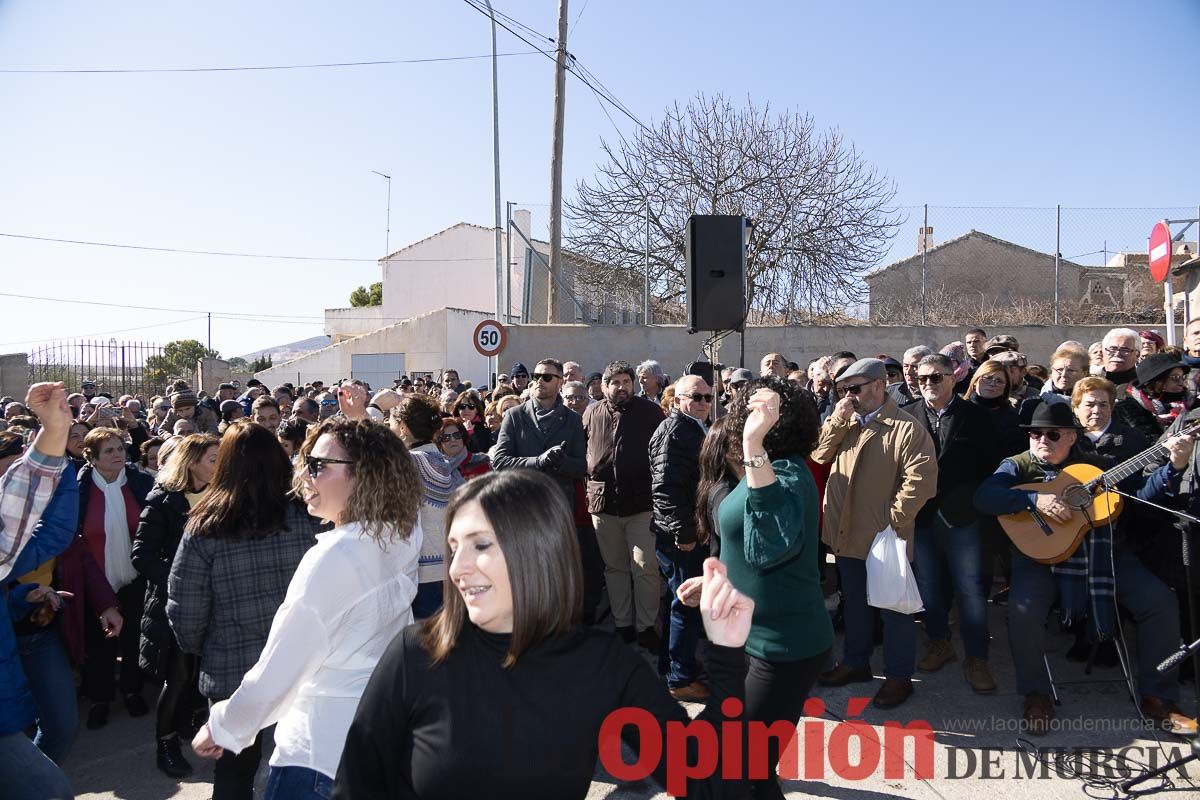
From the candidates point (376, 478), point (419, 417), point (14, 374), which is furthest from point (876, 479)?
point (14, 374)

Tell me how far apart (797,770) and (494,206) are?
16.1 metres

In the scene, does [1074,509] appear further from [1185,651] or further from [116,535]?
[116,535]

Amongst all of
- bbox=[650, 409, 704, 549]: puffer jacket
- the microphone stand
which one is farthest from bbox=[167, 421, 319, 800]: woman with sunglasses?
Answer: the microphone stand

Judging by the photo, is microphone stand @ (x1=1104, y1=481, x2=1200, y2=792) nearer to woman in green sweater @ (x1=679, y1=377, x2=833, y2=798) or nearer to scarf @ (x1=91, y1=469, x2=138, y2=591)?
woman in green sweater @ (x1=679, y1=377, x2=833, y2=798)

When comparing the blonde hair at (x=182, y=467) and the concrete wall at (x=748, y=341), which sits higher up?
the concrete wall at (x=748, y=341)

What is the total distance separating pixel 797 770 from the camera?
3.91 m

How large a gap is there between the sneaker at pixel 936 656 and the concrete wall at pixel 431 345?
17.9 meters

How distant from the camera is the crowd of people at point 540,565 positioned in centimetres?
173

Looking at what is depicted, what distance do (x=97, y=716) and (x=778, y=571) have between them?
13.4 ft

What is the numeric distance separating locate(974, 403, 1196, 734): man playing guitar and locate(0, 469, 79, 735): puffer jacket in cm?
446

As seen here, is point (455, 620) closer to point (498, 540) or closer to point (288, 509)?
point (498, 540)

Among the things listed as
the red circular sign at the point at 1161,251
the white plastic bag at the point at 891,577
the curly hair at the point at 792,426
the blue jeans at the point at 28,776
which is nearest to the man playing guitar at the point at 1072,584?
the white plastic bag at the point at 891,577

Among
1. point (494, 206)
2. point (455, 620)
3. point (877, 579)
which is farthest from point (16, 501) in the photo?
point (494, 206)

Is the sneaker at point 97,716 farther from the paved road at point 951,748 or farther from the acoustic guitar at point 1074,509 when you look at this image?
the acoustic guitar at point 1074,509
